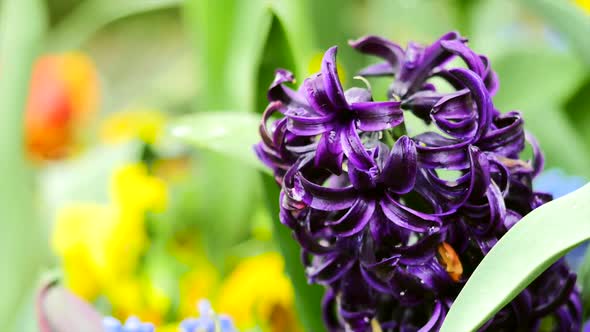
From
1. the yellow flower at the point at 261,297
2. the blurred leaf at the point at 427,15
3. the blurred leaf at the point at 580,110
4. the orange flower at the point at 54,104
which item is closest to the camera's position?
the yellow flower at the point at 261,297

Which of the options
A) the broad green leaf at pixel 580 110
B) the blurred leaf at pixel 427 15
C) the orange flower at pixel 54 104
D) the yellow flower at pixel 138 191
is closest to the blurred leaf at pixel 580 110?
the broad green leaf at pixel 580 110

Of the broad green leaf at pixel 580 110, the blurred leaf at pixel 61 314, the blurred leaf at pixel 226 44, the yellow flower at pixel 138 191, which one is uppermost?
the blurred leaf at pixel 226 44

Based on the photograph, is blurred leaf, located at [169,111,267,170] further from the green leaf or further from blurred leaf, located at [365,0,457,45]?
blurred leaf, located at [365,0,457,45]

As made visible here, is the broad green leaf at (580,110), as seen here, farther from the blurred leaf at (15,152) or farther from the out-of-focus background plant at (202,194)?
the blurred leaf at (15,152)

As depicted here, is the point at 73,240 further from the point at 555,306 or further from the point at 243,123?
the point at 555,306

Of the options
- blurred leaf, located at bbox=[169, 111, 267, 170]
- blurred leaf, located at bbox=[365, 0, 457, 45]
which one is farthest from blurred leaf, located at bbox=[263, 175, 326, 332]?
blurred leaf, located at bbox=[365, 0, 457, 45]

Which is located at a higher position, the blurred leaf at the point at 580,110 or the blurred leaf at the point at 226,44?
the blurred leaf at the point at 226,44

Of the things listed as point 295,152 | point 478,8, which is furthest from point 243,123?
point 478,8
